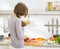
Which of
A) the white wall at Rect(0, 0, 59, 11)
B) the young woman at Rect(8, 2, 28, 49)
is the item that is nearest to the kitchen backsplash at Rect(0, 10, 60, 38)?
the white wall at Rect(0, 0, 59, 11)

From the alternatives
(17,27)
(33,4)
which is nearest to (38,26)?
(33,4)

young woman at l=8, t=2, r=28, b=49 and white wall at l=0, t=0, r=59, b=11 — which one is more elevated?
white wall at l=0, t=0, r=59, b=11

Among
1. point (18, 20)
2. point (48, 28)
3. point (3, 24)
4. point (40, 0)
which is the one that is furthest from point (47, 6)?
point (18, 20)

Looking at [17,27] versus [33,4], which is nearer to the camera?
[17,27]

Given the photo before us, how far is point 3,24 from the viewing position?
3238 millimetres

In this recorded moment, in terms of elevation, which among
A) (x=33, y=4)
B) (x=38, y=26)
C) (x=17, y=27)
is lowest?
(x=38, y=26)

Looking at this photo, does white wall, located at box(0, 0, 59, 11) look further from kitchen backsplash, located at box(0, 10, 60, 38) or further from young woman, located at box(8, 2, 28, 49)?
young woman, located at box(8, 2, 28, 49)

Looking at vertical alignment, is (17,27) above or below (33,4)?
below

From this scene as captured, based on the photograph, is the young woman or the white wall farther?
the white wall

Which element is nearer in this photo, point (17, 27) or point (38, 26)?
point (17, 27)

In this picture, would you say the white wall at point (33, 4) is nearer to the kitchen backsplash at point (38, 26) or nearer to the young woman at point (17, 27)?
the kitchen backsplash at point (38, 26)

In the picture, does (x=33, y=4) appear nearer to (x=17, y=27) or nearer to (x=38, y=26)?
(x=38, y=26)

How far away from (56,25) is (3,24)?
0.85 m

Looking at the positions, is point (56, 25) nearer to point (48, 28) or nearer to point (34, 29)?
point (48, 28)
